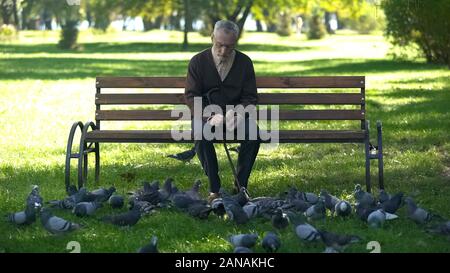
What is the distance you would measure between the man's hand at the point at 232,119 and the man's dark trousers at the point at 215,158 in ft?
0.30

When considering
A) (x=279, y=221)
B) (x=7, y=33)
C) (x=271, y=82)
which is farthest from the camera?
(x=7, y=33)

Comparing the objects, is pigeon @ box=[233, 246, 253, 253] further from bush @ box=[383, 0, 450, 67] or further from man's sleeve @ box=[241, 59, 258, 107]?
bush @ box=[383, 0, 450, 67]

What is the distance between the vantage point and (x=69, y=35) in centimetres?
4500

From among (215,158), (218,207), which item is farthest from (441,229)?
(215,158)

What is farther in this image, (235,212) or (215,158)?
(215,158)

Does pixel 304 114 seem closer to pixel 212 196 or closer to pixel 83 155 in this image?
pixel 212 196

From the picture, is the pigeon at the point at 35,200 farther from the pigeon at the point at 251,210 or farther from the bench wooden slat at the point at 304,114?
the bench wooden slat at the point at 304,114

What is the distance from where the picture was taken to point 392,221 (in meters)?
6.36

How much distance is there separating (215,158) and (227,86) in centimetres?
68

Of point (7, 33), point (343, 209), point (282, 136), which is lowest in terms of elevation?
point (7, 33)

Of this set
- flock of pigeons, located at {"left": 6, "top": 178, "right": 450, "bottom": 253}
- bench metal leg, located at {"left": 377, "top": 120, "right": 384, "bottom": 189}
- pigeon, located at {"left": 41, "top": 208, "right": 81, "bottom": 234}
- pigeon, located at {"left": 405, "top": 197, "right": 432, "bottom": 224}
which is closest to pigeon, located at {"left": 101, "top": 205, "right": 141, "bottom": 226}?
flock of pigeons, located at {"left": 6, "top": 178, "right": 450, "bottom": 253}

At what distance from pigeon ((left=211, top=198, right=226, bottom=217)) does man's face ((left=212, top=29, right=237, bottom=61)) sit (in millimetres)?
1441

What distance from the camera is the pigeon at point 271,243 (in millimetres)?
5387
